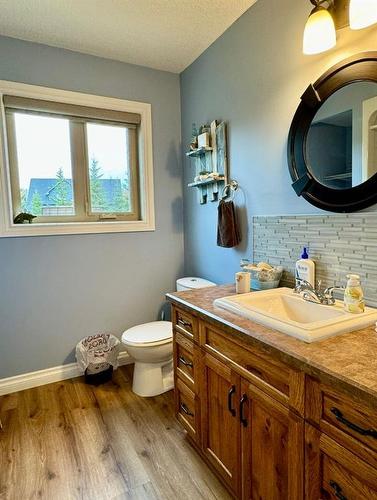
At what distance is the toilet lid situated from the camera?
2.07 m

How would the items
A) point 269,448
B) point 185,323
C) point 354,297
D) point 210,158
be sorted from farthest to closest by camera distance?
point 210,158
point 185,323
point 354,297
point 269,448

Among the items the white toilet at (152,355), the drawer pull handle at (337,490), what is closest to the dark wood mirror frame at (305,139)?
the drawer pull handle at (337,490)

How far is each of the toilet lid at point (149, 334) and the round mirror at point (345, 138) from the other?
4.55ft

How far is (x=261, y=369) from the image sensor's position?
109 centimetres

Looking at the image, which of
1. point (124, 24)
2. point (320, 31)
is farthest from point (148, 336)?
point (124, 24)

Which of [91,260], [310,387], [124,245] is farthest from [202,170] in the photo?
[310,387]

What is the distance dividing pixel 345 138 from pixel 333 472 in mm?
1240

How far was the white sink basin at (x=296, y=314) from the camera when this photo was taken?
1036 millimetres

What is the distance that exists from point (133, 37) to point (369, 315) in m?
2.26

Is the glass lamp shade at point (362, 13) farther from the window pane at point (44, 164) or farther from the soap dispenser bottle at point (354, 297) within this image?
the window pane at point (44, 164)

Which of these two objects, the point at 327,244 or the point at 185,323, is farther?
the point at 185,323

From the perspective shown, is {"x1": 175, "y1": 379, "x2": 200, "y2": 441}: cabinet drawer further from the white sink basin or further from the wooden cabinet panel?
the wooden cabinet panel

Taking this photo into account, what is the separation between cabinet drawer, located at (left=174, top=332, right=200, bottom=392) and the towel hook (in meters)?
1.01

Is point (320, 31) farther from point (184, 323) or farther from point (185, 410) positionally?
point (185, 410)
